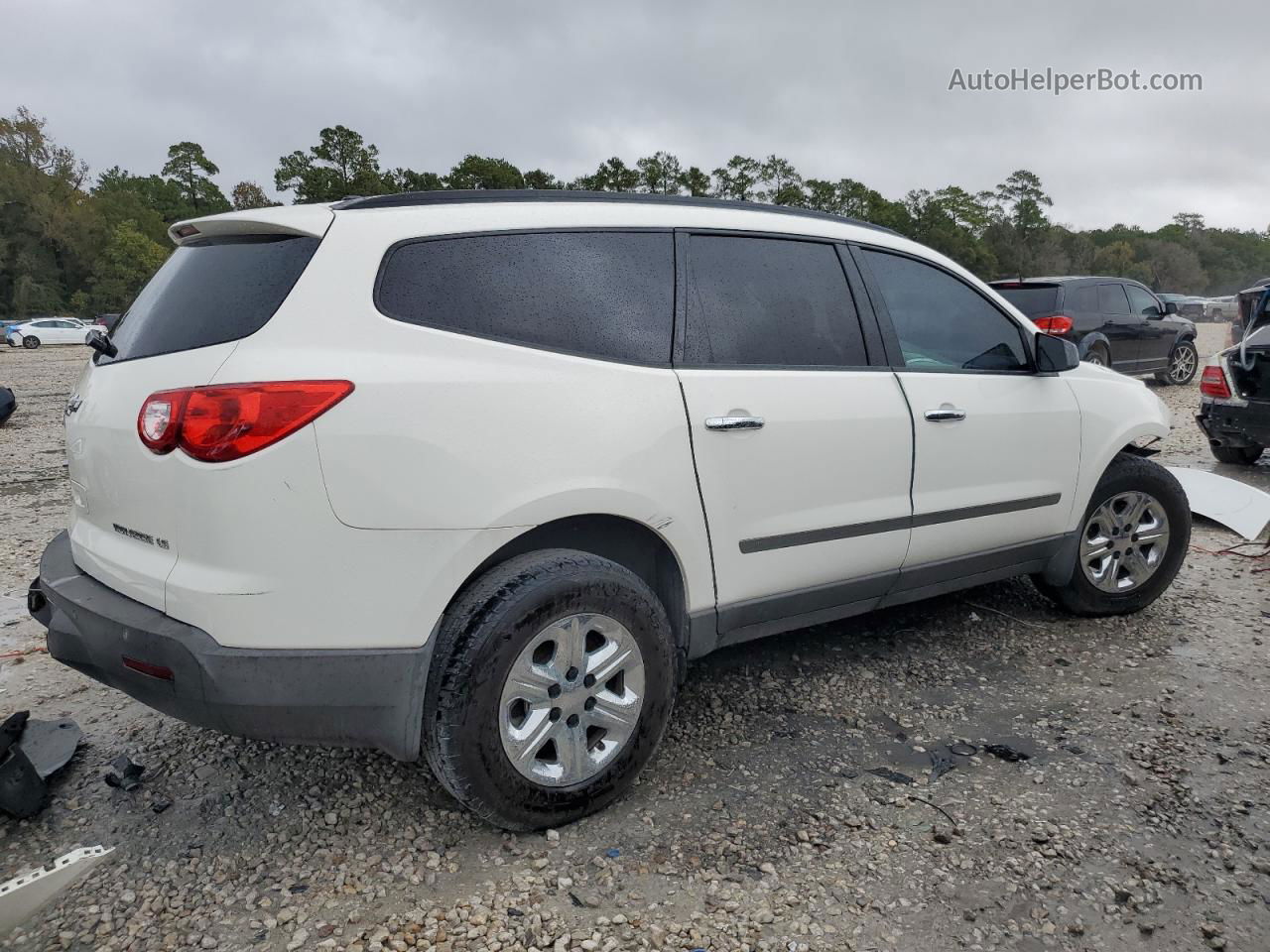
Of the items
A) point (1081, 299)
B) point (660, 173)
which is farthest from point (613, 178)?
point (1081, 299)

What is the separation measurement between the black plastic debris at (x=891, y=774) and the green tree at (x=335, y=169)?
4815 cm

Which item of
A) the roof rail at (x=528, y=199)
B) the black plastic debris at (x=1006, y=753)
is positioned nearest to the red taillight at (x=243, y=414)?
the roof rail at (x=528, y=199)

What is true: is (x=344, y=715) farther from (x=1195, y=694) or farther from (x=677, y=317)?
(x=1195, y=694)

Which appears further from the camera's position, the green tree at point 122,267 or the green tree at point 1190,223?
the green tree at point 1190,223

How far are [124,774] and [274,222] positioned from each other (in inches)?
71.2

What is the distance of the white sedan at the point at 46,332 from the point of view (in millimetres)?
37938

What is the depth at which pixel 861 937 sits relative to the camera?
214 cm

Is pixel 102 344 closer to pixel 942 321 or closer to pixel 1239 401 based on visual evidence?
pixel 942 321

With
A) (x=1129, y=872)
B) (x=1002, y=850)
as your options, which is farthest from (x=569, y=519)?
(x=1129, y=872)

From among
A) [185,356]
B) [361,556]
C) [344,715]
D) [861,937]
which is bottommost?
[861,937]

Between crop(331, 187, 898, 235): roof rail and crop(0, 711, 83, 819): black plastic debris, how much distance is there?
6.18 feet

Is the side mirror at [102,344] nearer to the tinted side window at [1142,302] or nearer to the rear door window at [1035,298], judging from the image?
the rear door window at [1035,298]

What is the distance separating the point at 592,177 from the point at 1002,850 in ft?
165

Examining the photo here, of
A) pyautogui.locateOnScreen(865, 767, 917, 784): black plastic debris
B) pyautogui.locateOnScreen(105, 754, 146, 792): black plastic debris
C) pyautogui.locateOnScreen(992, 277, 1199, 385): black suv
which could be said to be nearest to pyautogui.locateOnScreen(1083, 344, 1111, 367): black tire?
pyautogui.locateOnScreen(992, 277, 1199, 385): black suv
